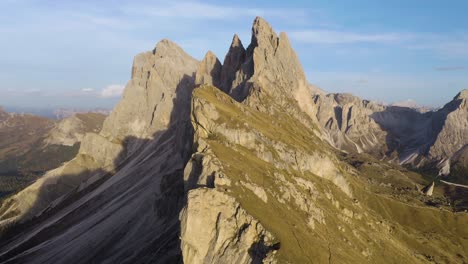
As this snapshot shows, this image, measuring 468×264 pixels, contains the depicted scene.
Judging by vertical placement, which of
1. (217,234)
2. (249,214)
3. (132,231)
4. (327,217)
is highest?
(249,214)

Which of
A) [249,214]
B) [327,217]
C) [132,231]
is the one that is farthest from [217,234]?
[132,231]

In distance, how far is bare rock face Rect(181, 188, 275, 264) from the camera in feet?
275

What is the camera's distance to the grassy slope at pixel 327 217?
3762 inches

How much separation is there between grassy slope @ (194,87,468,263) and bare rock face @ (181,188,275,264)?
13.0 feet

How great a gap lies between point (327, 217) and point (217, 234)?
50.2m

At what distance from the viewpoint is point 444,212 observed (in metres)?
198

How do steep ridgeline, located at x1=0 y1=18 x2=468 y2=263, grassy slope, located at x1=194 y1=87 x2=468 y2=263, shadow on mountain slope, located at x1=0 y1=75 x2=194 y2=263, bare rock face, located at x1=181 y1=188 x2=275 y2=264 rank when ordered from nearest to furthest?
bare rock face, located at x1=181 y1=188 x2=275 y2=264
steep ridgeline, located at x1=0 y1=18 x2=468 y2=263
grassy slope, located at x1=194 y1=87 x2=468 y2=263
shadow on mountain slope, located at x1=0 y1=75 x2=194 y2=263

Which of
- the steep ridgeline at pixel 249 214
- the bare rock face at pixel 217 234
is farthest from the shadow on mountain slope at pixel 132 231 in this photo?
the bare rock face at pixel 217 234

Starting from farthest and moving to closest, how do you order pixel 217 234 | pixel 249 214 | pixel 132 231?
1. pixel 132 231
2. pixel 249 214
3. pixel 217 234

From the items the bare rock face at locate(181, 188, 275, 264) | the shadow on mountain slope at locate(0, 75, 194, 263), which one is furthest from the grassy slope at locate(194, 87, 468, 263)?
the shadow on mountain slope at locate(0, 75, 194, 263)

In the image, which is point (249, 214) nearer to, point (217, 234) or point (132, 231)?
point (217, 234)

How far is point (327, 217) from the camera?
412 feet

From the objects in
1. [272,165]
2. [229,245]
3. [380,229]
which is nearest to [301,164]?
[272,165]

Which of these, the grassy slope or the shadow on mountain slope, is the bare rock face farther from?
the shadow on mountain slope
